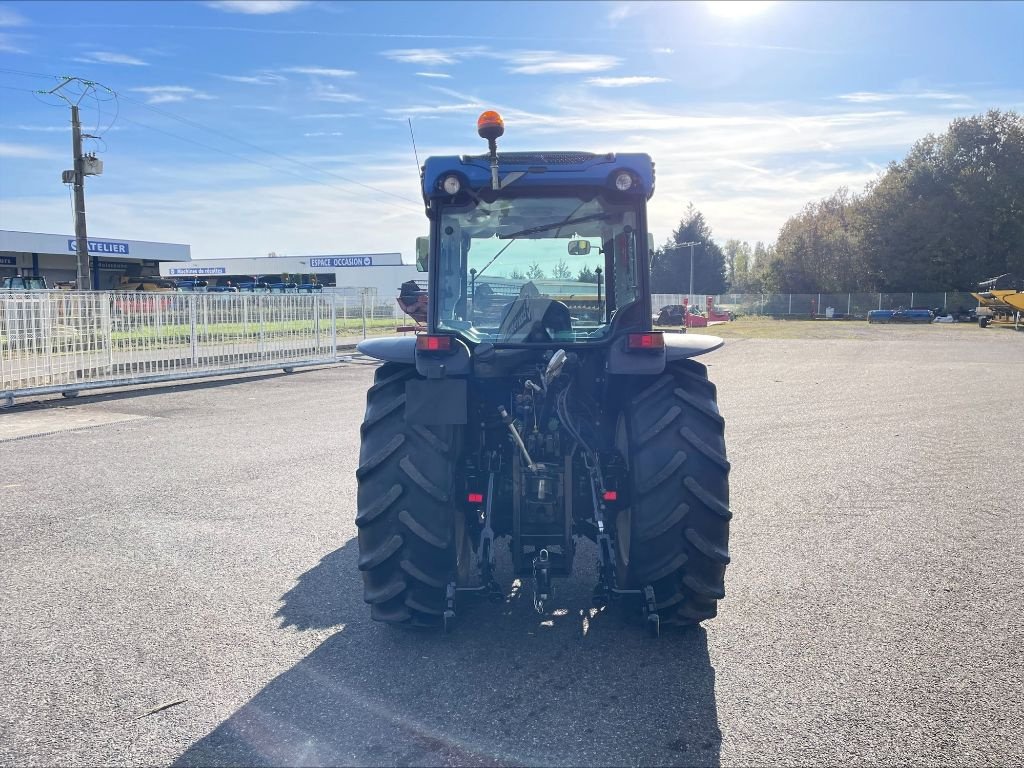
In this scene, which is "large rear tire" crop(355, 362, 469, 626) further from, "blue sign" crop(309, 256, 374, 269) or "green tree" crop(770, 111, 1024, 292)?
"blue sign" crop(309, 256, 374, 269)

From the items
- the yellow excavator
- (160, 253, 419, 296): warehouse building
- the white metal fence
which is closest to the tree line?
the yellow excavator

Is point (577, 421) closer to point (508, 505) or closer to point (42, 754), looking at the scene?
point (508, 505)

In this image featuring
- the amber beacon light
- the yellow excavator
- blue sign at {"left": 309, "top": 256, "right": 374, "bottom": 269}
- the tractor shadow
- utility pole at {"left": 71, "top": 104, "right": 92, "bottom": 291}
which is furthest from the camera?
blue sign at {"left": 309, "top": 256, "right": 374, "bottom": 269}

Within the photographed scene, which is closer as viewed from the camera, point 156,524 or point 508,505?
point 508,505

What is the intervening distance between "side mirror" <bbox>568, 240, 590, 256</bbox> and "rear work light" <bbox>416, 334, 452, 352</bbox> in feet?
3.29

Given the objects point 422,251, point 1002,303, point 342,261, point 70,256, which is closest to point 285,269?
point 342,261

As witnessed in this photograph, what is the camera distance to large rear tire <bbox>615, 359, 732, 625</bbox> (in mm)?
3793

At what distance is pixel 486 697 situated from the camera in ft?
11.3

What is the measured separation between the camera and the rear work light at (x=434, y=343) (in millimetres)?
3922

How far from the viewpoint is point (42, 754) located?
2986 millimetres

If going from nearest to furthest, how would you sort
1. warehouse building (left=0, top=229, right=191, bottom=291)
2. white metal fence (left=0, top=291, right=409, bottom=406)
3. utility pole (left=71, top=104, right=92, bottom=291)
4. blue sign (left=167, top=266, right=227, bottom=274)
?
white metal fence (left=0, top=291, right=409, bottom=406)
utility pole (left=71, top=104, right=92, bottom=291)
warehouse building (left=0, top=229, right=191, bottom=291)
blue sign (left=167, top=266, right=227, bottom=274)

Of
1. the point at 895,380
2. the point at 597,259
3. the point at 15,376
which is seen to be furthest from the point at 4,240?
the point at 597,259

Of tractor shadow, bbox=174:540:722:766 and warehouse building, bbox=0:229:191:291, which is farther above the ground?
warehouse building, bbox=0:229:191:291

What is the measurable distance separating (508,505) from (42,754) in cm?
227
